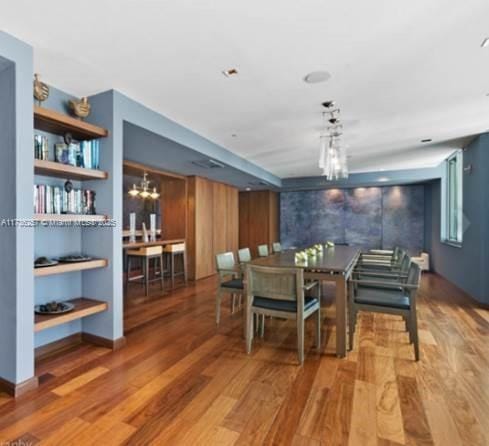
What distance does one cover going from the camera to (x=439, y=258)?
21.2 ft

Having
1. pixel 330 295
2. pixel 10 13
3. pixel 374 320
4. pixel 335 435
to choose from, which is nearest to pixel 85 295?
pixel 10 13

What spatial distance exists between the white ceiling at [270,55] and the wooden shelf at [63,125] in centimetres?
41

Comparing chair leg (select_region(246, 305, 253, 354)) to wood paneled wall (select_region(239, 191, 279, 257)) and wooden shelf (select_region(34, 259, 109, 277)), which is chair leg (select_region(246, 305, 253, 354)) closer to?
wooden shelf (select_region(34, 259, 109, 277))

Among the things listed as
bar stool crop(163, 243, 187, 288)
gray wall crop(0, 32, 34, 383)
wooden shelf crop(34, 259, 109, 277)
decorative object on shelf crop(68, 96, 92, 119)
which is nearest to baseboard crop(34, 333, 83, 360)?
gray wall crop(0, 32, 34, 383)

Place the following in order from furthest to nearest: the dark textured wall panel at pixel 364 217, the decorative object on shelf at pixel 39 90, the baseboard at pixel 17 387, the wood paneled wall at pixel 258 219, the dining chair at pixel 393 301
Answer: the wood paneled wall at pixel 258 219 → the dark textured wall panel at pixel 364 217 → the dining chair at pixel 393 301 → the decorative object on shelf at pixel 39 90 → the baseboard at pixel 17 387

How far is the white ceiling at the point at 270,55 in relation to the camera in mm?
1767

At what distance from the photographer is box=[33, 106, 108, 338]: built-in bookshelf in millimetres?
2264

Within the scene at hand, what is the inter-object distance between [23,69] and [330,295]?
4.73m

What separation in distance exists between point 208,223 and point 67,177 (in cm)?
407

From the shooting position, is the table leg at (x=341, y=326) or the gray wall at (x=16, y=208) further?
the table leg at (x=341, y=326)

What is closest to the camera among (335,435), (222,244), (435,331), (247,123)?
(335,435)

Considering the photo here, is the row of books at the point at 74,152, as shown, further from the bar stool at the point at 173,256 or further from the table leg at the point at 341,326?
the bar stool at the point at 173,256

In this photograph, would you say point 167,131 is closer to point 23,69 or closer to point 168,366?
point 23,69

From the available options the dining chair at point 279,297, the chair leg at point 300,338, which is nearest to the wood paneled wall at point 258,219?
the dining chair at point 279,297
